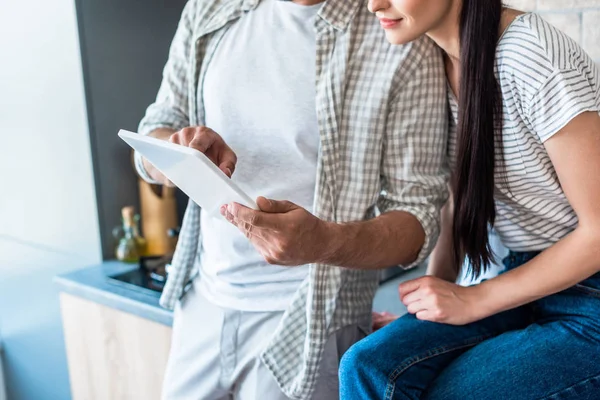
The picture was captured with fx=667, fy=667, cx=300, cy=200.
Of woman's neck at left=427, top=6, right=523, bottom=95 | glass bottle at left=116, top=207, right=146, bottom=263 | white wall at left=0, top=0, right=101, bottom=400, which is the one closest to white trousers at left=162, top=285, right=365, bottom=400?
woman's neck at left=427, top=6, right=523, bottom=95

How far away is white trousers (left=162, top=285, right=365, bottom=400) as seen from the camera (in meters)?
1.20

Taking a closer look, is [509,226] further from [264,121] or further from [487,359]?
[264,121]

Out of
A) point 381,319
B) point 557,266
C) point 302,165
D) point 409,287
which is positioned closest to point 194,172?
point 302,165

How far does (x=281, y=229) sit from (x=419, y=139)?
0.37 metres

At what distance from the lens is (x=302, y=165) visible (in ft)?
3.84

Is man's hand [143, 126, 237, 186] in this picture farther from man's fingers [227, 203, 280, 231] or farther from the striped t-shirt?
the striped t-shirt

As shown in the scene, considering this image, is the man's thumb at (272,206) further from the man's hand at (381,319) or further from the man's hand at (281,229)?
the man's hand at (381,319)

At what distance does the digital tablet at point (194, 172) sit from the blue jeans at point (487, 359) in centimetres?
30

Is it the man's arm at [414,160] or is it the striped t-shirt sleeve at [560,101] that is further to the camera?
the man's arm at [414,160]

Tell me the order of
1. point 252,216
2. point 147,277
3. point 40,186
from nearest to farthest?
point 252,216, point 147,277, point 40,186

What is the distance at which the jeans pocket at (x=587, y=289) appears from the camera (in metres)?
1.00

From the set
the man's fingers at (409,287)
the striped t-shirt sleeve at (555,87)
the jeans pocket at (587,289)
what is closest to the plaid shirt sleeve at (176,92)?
the man's fingers at (409,287)

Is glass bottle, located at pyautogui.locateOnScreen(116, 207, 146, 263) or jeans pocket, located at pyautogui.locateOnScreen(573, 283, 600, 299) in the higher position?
jeans pocket, located at pyautogui.locateOnScreen(573, 283, 600, 299)

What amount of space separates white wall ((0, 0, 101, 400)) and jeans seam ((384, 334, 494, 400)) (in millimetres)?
1324
